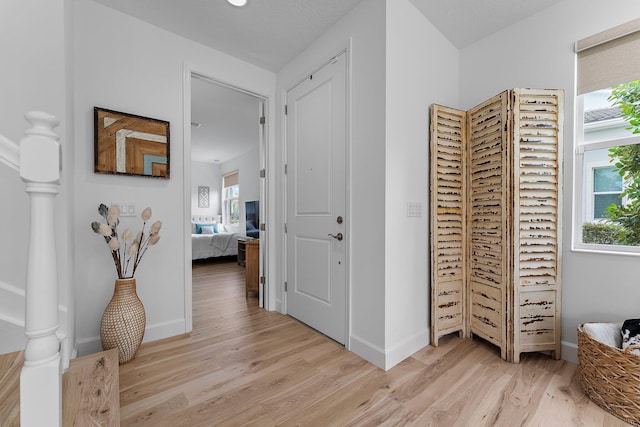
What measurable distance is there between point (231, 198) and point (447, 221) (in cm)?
695

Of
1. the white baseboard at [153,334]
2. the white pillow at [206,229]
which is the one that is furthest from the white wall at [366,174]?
the white pillow at [206,229]

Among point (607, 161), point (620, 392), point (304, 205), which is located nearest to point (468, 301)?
Result: point (620, 392)

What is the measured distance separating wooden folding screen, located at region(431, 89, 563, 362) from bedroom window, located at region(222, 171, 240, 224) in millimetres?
6372

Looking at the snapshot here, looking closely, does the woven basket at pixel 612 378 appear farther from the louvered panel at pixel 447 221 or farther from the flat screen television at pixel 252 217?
the flat screen television at pixel 252 217

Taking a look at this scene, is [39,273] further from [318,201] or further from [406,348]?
[406,348]

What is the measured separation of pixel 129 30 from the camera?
214 centimetres

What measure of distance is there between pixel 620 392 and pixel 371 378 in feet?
4.20

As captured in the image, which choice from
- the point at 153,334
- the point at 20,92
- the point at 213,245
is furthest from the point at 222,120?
the point at 153,334

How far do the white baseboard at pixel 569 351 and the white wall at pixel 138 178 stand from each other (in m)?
2.96

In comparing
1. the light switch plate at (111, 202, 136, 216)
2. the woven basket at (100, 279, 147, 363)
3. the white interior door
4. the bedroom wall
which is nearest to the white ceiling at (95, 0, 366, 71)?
the white interior door

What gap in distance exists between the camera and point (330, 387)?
1.66 meters

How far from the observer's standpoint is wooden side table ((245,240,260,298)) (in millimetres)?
3330

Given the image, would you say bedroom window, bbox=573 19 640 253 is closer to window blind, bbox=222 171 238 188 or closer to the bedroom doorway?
the bedroom doorway

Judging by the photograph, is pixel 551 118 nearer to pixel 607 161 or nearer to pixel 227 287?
pixel 607 161
